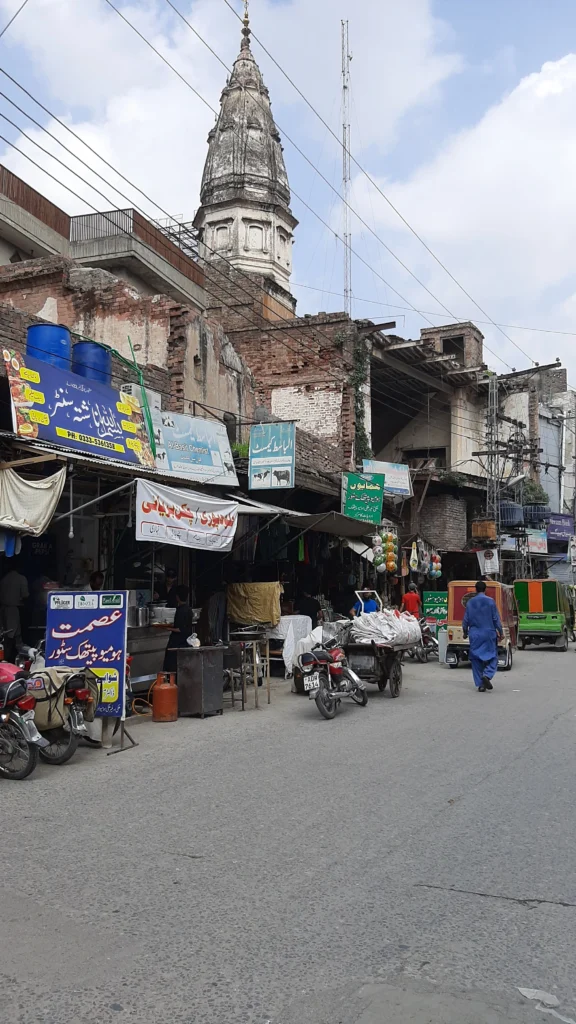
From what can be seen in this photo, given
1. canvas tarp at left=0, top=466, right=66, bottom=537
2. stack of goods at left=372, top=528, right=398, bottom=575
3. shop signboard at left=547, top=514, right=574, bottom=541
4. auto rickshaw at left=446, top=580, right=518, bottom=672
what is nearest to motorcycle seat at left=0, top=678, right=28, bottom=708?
canvas tarp at left=0, top=466, right=66, bottom=537

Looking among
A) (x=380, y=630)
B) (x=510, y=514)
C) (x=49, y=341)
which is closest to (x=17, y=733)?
(x=380, y=630)

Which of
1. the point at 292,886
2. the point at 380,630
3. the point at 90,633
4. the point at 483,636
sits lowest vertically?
the point at 292,886

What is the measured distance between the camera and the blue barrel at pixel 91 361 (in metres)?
14.0

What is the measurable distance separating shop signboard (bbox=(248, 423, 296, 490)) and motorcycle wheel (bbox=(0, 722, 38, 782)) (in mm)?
8862

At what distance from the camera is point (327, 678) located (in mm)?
11734

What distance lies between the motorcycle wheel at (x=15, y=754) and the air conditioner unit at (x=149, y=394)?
7379 millimetres

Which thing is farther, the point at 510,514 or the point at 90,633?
the point at 510,514

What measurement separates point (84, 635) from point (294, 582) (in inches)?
426

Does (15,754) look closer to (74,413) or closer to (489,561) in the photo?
(74,413)

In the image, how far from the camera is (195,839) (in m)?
5.83

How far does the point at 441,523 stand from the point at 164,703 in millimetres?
24611

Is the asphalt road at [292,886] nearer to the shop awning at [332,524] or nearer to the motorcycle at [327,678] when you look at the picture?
the motorcycle at [327,678]

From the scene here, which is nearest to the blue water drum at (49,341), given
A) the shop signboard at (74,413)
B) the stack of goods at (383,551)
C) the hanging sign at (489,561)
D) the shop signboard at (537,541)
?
the shop signboard at (74,413)

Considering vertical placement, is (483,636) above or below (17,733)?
above
